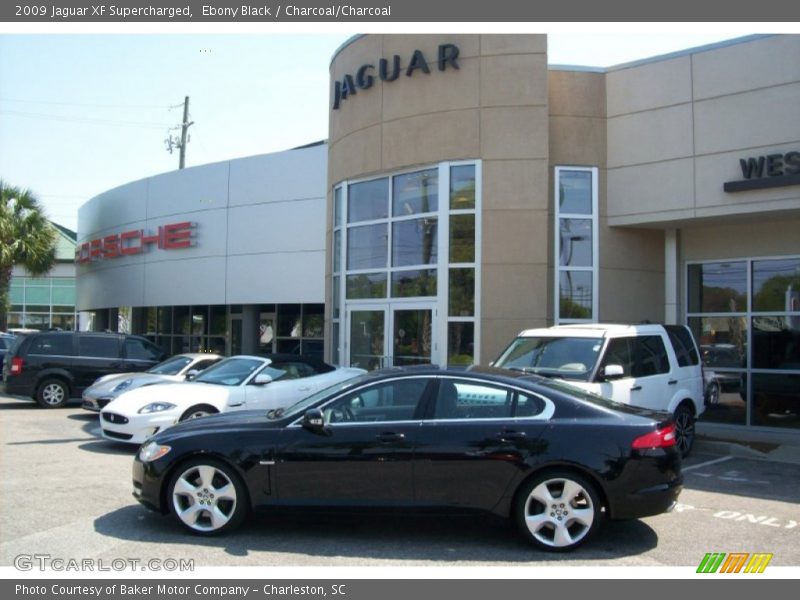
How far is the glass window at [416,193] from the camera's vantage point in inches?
548

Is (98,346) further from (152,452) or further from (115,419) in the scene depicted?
(152,452)

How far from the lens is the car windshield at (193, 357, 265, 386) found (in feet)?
36.3

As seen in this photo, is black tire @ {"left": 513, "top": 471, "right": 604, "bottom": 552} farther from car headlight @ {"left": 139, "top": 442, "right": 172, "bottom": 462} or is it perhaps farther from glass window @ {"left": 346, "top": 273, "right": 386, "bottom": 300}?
glass window @ {"left": 346, "top": 273, "right": 386, "bottom": 300}

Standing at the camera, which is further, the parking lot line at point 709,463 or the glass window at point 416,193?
the glass window at point 416,193

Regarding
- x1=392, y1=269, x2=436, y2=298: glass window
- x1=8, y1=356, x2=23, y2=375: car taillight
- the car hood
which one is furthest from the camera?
x1=8, y1=356, x2=23, y2=375: car taillight

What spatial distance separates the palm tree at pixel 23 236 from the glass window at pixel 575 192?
2103 centimetres

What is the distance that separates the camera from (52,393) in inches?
631

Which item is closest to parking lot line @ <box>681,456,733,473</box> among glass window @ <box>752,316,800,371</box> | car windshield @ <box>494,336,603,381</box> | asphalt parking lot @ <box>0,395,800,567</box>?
asphalt parking lot @ <box>0,395,800,567</box>

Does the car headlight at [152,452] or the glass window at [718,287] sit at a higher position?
the glass window at [718,287]

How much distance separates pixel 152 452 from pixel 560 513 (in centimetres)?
346

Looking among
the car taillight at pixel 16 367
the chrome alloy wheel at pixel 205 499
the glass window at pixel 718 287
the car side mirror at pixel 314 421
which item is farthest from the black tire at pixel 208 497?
the car taillight at pixel 16 367

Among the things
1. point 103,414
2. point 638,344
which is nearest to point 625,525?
point 638,344

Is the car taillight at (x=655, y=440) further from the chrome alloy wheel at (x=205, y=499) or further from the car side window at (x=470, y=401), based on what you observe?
the chrome alloy wheel at (x=205, y=499)

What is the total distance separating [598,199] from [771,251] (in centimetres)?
311
